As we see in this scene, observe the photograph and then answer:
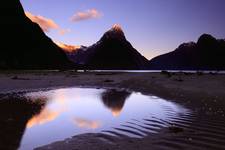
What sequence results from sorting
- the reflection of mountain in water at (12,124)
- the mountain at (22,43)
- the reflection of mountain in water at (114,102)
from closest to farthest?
the reflection of mountain in water at (12,124)
the reflection of mountain in water at (114,102)
the mountain at (22,43)

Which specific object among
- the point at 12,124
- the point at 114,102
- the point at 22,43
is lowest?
the point at 114,102

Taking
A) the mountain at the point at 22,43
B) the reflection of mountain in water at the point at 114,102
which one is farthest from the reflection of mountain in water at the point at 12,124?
the mountain at the point at 22,43

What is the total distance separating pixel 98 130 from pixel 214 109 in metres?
6.24

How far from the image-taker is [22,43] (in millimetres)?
154000

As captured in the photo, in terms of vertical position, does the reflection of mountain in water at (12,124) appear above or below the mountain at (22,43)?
below

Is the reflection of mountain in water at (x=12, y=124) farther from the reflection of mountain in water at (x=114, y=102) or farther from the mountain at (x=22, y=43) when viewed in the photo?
the mountain at (x=22, y=43)

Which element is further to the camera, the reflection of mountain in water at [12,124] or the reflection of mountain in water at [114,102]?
the reflection of mountain in water at [114,102]

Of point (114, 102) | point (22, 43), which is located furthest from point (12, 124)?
point (22, 43)

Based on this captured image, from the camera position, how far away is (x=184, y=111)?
42.5ft

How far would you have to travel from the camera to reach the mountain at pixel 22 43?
136m

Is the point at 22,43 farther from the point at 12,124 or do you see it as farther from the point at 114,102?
the point at 12,124

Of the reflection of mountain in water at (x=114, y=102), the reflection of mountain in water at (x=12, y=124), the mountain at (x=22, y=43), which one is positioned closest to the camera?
the reflection of mountain in water at (x=12, y=124)

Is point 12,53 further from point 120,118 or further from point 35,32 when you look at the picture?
point 120,118

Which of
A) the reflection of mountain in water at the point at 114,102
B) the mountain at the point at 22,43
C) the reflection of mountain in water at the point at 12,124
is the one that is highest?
the mountain at the point at 22,43
